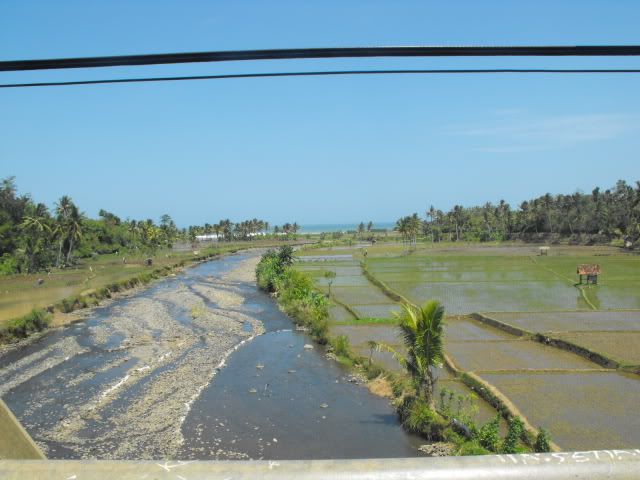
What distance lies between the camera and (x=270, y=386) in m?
18.8

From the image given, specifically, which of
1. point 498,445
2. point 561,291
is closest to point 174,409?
point 498,445

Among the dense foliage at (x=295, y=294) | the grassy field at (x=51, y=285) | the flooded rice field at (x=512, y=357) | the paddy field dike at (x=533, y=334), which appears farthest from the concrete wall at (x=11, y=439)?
the grassy field at (x=51, y=285)

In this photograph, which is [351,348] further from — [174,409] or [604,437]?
[604,437]

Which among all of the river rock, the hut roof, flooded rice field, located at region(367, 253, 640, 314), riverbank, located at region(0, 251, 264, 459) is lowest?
riverbank, located at region(0, 251, 264, 459)

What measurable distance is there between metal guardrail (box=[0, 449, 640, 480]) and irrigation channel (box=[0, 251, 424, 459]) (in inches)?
459

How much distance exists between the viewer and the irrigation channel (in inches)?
547

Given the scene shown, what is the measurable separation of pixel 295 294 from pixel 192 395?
17.3 m

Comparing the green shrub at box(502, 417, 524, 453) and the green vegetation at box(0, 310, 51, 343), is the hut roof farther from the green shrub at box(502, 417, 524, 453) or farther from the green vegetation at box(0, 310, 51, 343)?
the green vegetation at box(0, 310, 51, 343)

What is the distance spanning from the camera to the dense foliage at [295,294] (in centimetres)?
2744

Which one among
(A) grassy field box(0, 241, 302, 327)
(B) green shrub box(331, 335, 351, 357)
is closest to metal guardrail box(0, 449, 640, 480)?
(B) green shrub box(331, 335, 351, 357)

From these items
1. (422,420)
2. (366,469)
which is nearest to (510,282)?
(422,420)

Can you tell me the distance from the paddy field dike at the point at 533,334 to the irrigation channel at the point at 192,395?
9.94 ft

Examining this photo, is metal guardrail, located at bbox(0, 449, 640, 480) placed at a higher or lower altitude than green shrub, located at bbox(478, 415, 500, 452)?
higher

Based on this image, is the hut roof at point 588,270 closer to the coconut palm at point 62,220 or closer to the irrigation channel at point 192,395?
the irrigation channel at point 192,395
